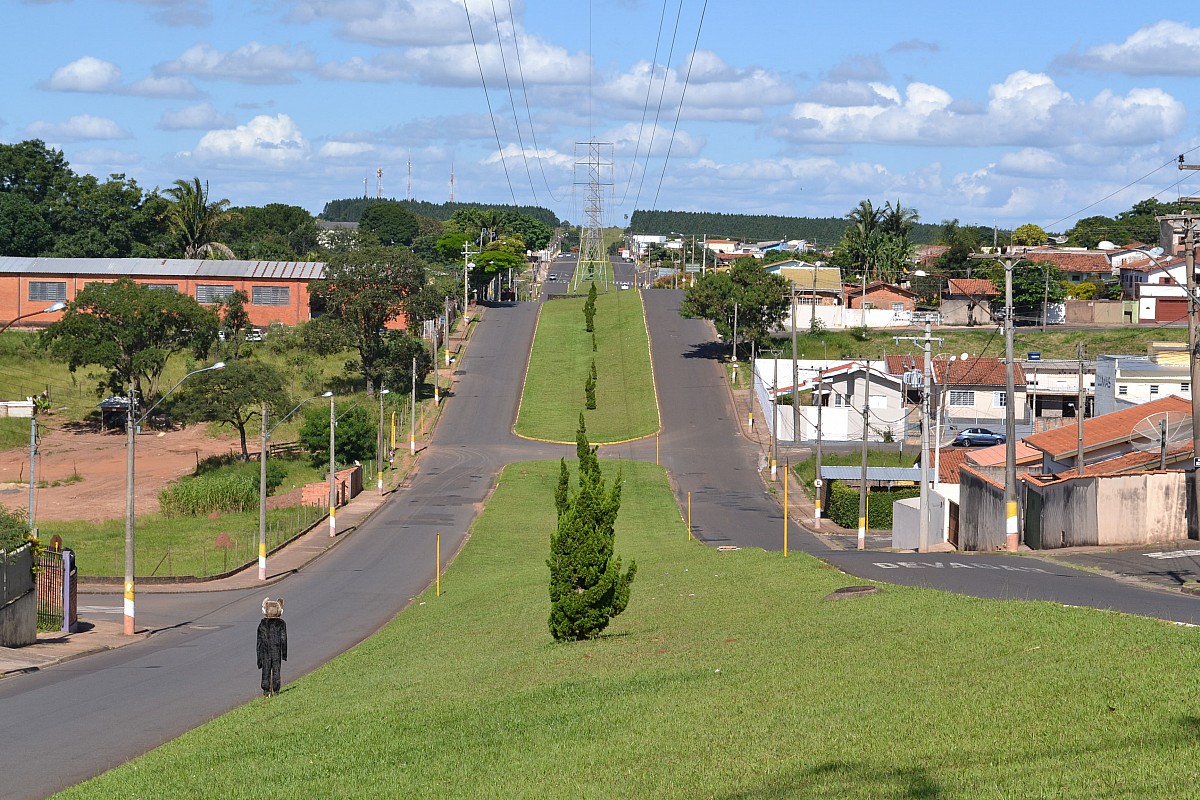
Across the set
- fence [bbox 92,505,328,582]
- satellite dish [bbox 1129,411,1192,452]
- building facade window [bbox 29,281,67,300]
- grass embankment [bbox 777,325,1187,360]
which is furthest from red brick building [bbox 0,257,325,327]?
satellite dish [bbox 1129,411,1192,452]

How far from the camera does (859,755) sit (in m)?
12.8

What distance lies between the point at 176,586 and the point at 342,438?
32.4 meters

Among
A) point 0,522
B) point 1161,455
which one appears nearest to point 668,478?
point 1161,455

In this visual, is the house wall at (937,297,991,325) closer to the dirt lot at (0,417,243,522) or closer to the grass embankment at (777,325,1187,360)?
the grass embankment at (777,325,1187,360)

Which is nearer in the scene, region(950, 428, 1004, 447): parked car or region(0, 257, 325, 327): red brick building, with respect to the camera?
region(950, 428, 1004, 447): parked car

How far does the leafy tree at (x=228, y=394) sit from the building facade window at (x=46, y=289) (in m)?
46.1

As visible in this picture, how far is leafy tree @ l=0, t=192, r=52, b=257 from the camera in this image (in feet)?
511

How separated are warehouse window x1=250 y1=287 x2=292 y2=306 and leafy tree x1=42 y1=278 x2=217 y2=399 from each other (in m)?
27.7

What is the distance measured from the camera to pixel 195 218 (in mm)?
149250

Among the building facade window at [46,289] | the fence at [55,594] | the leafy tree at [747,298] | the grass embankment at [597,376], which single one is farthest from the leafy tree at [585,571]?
the building facade window at [46,289]

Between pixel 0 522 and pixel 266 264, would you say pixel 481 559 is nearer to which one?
pixel 0 522

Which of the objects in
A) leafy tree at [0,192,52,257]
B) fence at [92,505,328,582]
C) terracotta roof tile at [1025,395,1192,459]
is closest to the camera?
terracotta roof tile at [1025,395,1192,459]

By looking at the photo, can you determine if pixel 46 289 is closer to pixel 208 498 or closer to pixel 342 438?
pixel 342 438

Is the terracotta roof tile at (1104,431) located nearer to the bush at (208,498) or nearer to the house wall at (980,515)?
the house wall at (980,515)
